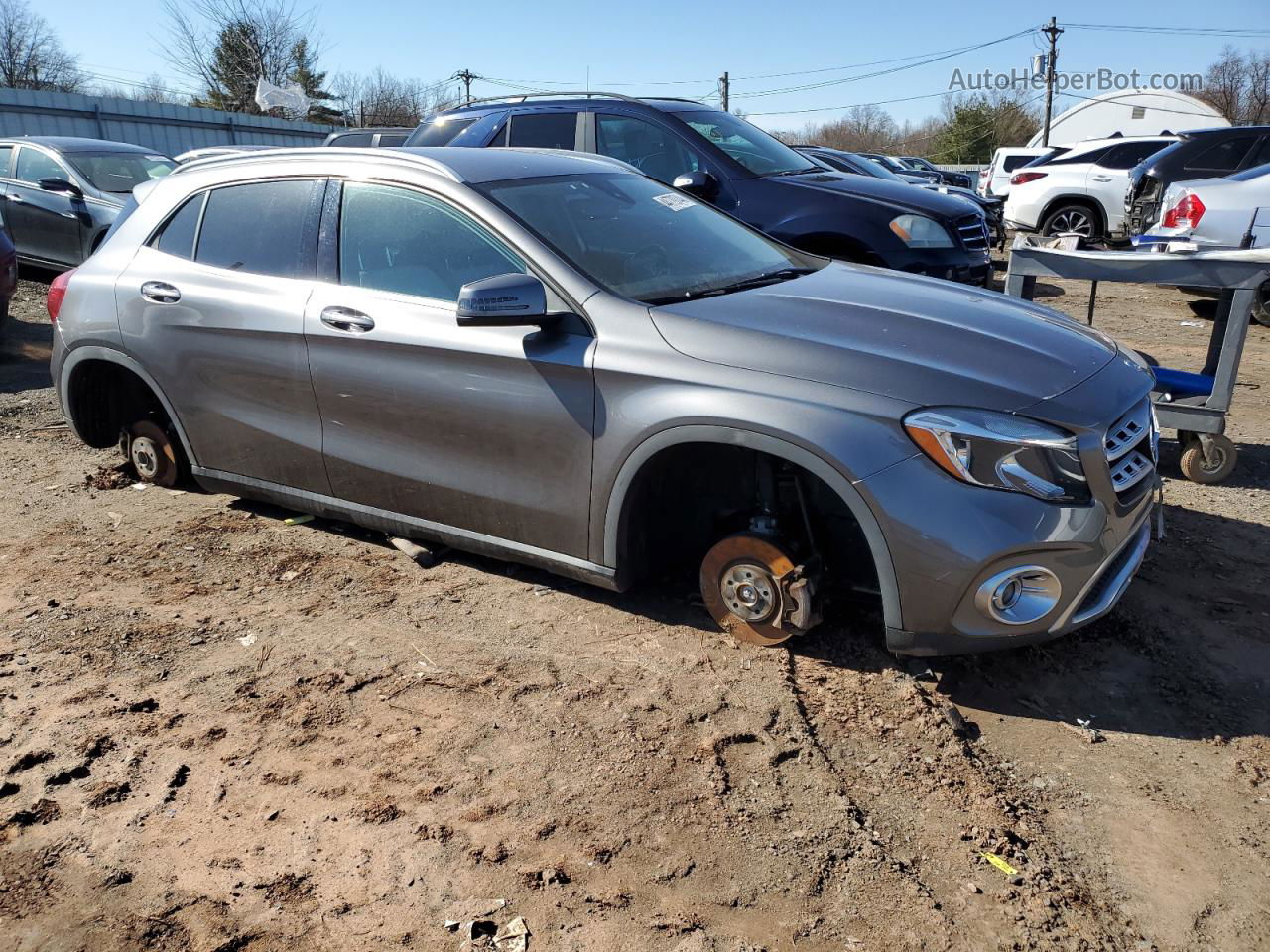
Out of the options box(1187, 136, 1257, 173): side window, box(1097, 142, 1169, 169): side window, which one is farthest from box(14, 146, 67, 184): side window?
box(1097, 142, 1169, 169): side window

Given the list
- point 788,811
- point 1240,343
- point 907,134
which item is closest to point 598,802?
point 788,811

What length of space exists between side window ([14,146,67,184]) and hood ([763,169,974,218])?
347 inches

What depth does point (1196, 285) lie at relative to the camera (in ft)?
16.4

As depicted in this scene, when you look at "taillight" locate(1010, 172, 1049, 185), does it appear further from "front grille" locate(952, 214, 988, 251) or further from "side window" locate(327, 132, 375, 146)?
"side window" locate(327, 132, 375, 146)

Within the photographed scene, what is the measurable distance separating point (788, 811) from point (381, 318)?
235 centimetres

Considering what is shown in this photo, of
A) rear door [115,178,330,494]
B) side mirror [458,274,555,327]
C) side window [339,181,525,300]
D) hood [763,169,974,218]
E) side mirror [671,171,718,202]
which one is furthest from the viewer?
hood [763,169,974,218]

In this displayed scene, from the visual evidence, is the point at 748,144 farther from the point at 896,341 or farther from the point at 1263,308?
the point at 1263,308

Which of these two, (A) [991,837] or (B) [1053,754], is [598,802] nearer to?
(A) [991,837]

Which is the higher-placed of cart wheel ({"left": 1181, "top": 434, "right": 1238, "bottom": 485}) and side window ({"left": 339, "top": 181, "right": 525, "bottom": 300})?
side window ({"left": 339, "top": 181, "right": 525, "bottom": 300})

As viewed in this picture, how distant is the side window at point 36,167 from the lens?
11398 mm

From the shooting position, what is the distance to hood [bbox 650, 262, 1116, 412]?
119 inches

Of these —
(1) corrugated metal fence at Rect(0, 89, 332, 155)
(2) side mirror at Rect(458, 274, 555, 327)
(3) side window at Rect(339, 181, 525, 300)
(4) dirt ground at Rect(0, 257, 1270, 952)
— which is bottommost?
(4) dirt ground at Rect(0, 257, 1270, 952)

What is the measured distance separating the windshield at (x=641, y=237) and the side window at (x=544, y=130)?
11.7ft

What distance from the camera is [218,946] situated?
2277 mm
